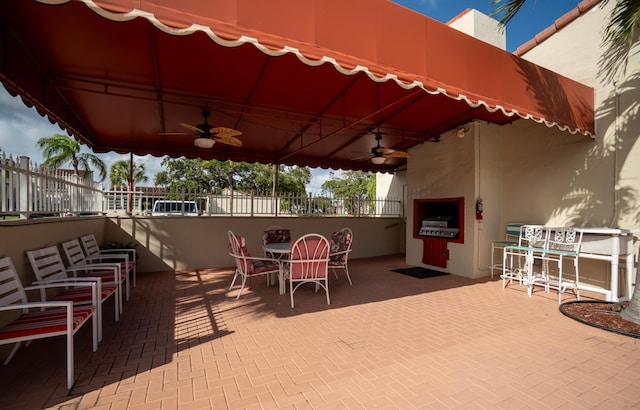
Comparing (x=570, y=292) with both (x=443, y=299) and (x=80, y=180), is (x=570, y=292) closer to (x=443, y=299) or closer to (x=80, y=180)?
(x=443, y=299)

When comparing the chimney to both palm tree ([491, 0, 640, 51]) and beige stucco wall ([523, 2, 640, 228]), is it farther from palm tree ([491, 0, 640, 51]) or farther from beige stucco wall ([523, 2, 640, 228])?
palm tree ([491, 0, 640, 51])

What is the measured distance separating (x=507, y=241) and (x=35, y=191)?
8054 mm

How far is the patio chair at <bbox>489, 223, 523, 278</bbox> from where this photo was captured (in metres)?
6.00

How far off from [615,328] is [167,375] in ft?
15.9

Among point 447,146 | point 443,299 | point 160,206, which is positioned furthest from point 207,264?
point 447,146

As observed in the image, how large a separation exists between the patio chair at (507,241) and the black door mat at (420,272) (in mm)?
1064

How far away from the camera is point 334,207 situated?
9.18m

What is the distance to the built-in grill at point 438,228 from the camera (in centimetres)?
670

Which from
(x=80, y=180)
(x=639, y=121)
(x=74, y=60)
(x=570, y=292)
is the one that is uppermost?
(x=74, y=60)

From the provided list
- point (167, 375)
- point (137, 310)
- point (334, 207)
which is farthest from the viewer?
point (334, 207)

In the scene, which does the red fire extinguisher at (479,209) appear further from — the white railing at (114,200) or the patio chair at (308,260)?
the white railing at (114,200)

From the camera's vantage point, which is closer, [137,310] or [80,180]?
[137,310]

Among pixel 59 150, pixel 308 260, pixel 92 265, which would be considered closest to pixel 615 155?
pixel 308 260

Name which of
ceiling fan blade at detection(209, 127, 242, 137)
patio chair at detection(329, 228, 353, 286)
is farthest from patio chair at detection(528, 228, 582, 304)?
ceiling fan blade at detection(209, 127, 242, 137)
